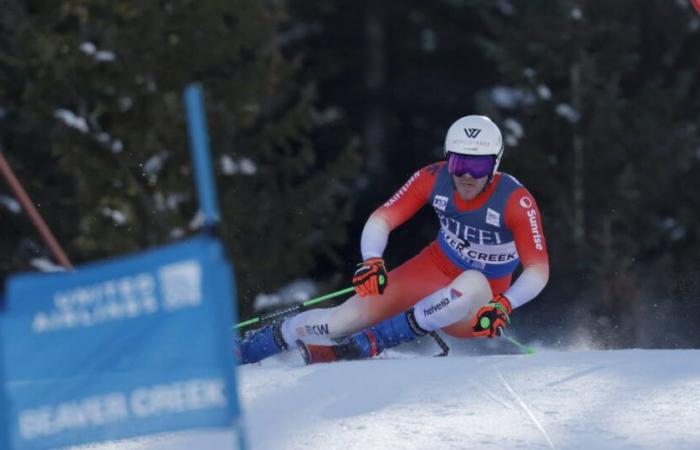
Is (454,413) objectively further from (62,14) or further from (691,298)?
(62,14)

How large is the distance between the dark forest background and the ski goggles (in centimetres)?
624

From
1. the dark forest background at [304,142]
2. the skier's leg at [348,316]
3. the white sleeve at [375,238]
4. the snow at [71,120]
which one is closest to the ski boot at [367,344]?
the skier's leg at [348,316]

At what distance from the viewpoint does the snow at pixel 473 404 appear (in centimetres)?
473

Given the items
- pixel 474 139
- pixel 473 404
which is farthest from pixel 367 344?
pixel 473 404

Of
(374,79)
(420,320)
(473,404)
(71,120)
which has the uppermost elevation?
(374,79)

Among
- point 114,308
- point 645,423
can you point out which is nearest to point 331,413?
point 645,423

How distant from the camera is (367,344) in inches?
287

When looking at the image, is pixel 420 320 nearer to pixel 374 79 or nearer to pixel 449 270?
pixel 449 270

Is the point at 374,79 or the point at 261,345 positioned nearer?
the point at 261,345

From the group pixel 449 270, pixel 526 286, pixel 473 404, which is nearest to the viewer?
pixel 473 404

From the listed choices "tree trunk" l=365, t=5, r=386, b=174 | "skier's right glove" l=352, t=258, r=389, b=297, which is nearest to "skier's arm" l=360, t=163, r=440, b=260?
"skier's right glove" l=352, t=258, r=389, b=297

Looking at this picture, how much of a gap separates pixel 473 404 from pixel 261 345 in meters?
2.50

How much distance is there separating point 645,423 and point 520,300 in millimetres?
1996

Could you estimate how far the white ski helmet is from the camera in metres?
6.96
